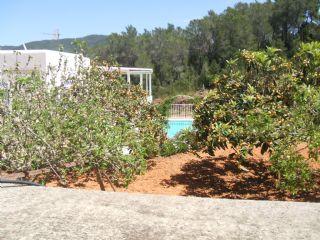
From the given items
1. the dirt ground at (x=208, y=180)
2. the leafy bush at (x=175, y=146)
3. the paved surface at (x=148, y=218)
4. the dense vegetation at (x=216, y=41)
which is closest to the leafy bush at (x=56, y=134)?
the dirt ground at (x=208, y=180)

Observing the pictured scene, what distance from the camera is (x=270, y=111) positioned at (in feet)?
26.7

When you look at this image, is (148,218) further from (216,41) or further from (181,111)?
(216,41)

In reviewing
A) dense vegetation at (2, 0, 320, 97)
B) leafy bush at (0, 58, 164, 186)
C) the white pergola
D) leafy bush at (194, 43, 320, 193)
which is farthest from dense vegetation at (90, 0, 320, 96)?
leafy bush at (0, 58, 164, 186)

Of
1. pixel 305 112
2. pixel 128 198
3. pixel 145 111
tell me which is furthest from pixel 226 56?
pixel 128 198

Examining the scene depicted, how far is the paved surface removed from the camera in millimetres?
2441

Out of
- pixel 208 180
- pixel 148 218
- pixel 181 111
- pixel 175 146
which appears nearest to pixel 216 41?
pixel 181 111

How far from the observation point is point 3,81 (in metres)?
7.02

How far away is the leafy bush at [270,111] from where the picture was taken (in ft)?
21.2

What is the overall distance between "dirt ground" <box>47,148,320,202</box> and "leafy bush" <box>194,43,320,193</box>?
2.92 feet

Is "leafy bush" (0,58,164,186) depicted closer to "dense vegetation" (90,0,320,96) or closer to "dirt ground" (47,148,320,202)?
"dirt ground" (47,148,320,202)

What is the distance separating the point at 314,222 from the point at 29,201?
6.39ft

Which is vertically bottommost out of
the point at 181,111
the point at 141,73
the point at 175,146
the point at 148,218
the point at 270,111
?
the point at 181,111

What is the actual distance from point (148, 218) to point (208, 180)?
7128mm

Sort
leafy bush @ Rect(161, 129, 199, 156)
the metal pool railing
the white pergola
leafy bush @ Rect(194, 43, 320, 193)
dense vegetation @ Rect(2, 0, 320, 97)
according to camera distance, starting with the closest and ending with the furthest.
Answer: leafy bush @ Rect(194, 43, 320, 193)
leafy bush @ Rect(161, 129, 199, 156)
the white pergola
the metal pool railing
dense vegetation @ Rect(2, 0, 320, 97)
